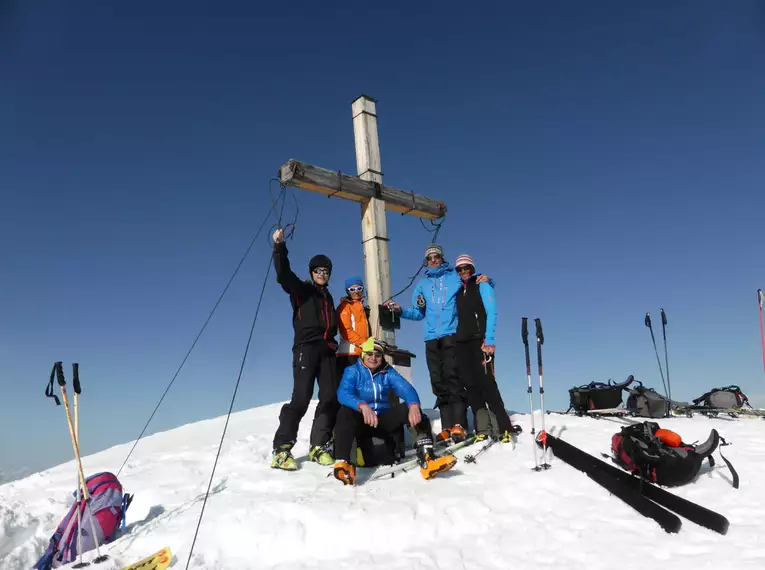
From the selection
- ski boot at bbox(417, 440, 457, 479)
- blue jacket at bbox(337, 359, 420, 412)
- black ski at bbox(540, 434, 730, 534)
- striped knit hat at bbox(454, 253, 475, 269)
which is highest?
striped knit hat at bbox(454, 253, 475, 269)

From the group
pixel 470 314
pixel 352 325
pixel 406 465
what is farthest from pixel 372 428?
pixel 470 314

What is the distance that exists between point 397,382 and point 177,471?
2954 millimetres

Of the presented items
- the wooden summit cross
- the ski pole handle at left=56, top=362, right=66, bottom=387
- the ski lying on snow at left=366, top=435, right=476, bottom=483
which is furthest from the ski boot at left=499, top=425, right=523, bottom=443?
the ski pole handle at left=56, top=362, right=66, bottom=387

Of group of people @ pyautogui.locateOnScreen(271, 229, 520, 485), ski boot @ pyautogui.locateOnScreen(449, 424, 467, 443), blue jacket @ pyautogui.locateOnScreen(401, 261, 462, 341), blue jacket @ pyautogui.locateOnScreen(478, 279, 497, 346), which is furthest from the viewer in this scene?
blue jacket @ pyautogui.locateOnScreen(401, 261, 462, 341)

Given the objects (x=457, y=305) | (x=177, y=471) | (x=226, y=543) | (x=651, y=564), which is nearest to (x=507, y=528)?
(x=651, y=564)

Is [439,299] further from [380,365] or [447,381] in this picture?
[380,365]

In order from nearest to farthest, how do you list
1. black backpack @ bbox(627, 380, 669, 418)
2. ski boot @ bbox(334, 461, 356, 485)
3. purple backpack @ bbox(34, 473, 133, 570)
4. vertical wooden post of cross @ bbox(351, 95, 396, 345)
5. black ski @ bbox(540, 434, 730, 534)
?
black ski @ bbox(540, 434, 730, 534), purple backpack @ bbox(34, 473, 133, 570), ski boot @ bbox(334, 461, 356, 485), vertical wooden post of cross @ bbox(351, 95, 396, 345), black backpack @ bbox(627, 380, 669, 418)

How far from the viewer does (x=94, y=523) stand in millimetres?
4719

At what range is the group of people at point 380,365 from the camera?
20.7 ft

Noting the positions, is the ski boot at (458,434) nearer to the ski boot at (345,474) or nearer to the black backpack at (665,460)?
the ski boot at (345,474)

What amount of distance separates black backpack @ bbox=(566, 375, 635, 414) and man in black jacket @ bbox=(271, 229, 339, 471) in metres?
4.52

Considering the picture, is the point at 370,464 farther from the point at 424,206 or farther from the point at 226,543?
the point at 424,206

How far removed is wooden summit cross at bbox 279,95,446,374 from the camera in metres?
7.69

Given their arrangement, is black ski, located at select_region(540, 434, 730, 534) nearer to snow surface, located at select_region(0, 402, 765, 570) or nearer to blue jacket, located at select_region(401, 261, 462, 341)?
snow surface, located at select_region(0, 402, 765, 570)
